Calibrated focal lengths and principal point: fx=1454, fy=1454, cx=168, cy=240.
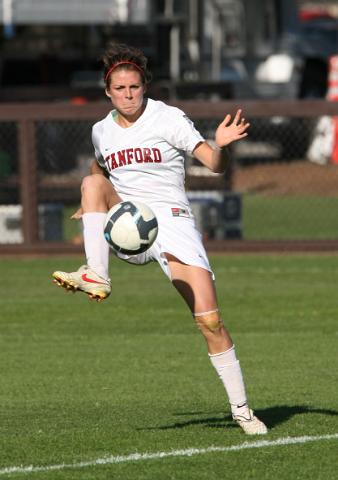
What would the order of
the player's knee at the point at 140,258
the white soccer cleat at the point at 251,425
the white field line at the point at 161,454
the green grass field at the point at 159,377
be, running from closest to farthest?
the white field line at the point at 161,454, the green grass field at the point at 159,377, the white soccer cleat at the point at 251,425, the player's knee at the point at 140,258

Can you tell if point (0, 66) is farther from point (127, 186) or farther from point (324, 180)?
point (127, 186)

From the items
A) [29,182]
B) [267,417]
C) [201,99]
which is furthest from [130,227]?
[201,99]

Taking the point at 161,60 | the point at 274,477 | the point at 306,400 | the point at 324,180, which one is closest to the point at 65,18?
the point at 161,60

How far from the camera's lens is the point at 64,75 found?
113ft

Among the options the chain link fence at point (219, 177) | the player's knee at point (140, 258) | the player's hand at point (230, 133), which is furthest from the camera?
the chain link fence at point (219, 177)

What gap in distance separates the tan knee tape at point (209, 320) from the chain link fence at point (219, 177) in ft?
37.2

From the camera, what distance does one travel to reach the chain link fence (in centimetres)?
1984

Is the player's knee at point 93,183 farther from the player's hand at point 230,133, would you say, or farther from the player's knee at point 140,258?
the player's hand at point 230,133

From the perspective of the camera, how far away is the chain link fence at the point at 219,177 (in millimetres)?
19844

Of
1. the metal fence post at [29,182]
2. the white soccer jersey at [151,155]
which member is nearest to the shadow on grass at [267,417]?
the white soccer jersey at [151,155]

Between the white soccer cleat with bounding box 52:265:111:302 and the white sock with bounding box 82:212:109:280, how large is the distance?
2.5 inches

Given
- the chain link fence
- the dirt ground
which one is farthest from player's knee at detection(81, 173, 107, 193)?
the dirt ground

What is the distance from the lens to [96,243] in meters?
8.49

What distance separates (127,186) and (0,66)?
84.1ft
